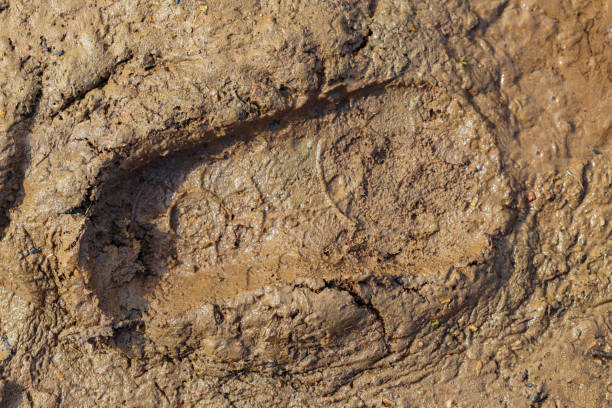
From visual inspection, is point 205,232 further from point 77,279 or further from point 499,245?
point 499,245

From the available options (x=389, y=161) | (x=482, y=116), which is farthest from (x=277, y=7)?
(x=482, y=116)

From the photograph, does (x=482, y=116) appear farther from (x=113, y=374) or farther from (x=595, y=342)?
(x=113, y=374)

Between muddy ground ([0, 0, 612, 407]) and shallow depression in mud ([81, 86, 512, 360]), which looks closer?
muddy ground ([0, 0, 612, 407])

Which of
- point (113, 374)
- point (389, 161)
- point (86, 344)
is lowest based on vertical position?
point (113, 374)

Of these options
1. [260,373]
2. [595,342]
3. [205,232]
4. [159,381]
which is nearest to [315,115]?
[205,232]

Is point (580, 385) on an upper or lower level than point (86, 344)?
lower

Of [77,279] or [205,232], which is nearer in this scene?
[77,279]

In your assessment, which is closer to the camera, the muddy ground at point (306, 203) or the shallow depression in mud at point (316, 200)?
the muddy ground at point (306, 203)
